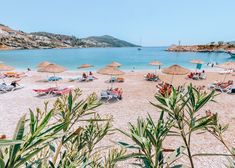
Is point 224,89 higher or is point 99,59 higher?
point 224,89

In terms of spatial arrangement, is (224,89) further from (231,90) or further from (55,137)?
(55,137)

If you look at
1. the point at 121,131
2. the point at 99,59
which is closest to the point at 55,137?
the point at 121,131

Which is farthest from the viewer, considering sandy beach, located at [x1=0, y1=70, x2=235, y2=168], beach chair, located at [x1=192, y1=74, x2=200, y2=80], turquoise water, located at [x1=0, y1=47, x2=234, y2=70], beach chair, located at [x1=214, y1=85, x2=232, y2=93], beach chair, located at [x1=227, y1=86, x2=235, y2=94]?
turquoise water, located at [x1=0, y1=47, x2=234, y2=70]

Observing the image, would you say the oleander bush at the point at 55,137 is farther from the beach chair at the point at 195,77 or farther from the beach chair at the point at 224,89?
the beach chair at the point at 195,77

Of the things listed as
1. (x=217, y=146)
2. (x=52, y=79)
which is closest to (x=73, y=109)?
(x=217, y=146)

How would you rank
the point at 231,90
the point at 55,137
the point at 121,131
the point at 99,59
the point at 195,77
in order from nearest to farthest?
1. the point at 55,137
2. the point at 121,131
3. the point at 231,90
4. the point at 195,77
5. the point at 99,59

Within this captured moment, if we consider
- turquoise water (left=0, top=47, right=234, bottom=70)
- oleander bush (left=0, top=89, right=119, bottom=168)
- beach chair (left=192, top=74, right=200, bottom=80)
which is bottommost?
turquoise water (left=0, top=47, right=234, bottom=70)

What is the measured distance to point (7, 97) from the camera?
47.1 feet

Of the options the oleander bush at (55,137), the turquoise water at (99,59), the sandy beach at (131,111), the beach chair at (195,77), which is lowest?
the turquoise water at (99,59)

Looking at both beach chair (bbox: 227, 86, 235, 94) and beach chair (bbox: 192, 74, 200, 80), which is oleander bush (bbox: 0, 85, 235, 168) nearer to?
beach chair (bbox: 227, 86, 235, 94)

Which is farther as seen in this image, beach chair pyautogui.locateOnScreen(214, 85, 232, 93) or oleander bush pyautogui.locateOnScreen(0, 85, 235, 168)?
beach chair pyautogui.locateOnScreen(214, 85, 232, 93)

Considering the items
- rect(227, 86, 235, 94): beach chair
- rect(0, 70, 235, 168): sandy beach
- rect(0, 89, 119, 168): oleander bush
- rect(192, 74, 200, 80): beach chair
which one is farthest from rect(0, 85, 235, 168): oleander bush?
rect(192, 74, 200, 80): beach chair

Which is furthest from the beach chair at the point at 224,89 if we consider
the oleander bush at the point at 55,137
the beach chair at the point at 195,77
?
the oleander bush at the point at 55,137

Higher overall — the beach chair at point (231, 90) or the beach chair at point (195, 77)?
the beach chair at point (231, 90)
